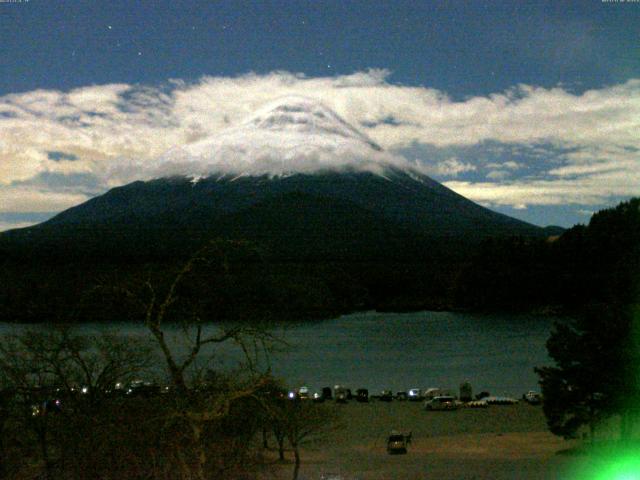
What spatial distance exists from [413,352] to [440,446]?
93.7ft

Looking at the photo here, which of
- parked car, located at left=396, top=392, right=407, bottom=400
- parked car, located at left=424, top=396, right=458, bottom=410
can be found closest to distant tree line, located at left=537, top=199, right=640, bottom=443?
parked car, located at left=424, top=396, right=458, bottom=410

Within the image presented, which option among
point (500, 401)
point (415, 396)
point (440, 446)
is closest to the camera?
point (440, 446)

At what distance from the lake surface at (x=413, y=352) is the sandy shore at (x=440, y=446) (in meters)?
3.97

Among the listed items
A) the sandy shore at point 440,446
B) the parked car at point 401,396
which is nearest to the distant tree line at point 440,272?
the parked car at point 401,396

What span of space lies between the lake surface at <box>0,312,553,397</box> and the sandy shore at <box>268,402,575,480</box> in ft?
13.0

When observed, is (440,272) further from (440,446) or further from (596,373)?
(596,373)

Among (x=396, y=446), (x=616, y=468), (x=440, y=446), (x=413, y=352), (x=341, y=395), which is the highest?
(x=616, y=468)

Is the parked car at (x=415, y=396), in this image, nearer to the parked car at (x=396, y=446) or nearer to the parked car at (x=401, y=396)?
the parked car at (x=401, y=396)

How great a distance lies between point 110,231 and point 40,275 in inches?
1341

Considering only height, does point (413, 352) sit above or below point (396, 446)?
below

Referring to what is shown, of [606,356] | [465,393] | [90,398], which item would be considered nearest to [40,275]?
[465,393]

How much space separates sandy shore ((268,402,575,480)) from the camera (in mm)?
10711

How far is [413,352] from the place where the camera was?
43969 mm

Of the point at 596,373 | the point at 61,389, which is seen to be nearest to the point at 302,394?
the point at 596,373
